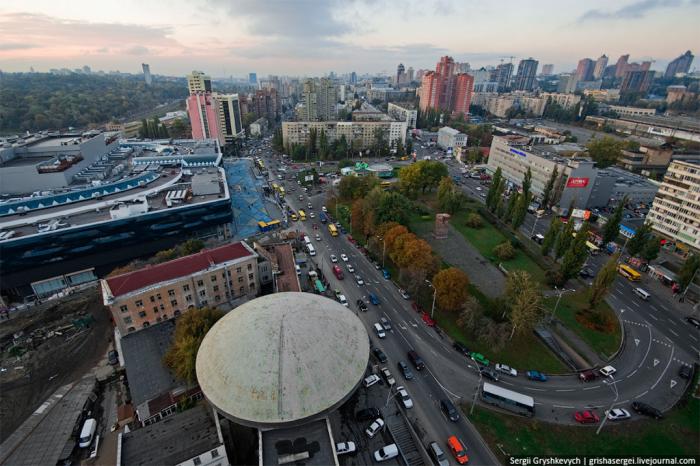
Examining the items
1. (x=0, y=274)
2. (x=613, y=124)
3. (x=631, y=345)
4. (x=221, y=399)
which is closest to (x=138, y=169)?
(x=0, y=274)

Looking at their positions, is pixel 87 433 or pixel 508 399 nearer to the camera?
pixel 87 433

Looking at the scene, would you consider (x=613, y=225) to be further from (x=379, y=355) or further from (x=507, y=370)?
(x=379, y=355)

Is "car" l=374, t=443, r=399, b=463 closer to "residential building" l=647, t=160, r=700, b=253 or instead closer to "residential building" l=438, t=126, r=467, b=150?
"residential building" l=647, t=160, r=700, b=253

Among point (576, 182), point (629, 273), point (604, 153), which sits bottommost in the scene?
point (629, 273)

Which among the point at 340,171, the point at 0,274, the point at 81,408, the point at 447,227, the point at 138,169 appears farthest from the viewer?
the point at 340,171

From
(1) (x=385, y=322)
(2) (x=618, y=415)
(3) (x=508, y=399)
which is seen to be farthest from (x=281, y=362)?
(2) (x=618, y=415)

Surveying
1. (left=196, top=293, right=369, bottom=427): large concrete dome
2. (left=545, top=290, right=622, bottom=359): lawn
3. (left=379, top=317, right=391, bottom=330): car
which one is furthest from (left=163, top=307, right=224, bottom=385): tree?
(left=545, top=290, right=622, bottom=359): lawn

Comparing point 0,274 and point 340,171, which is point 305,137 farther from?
point 0,274
